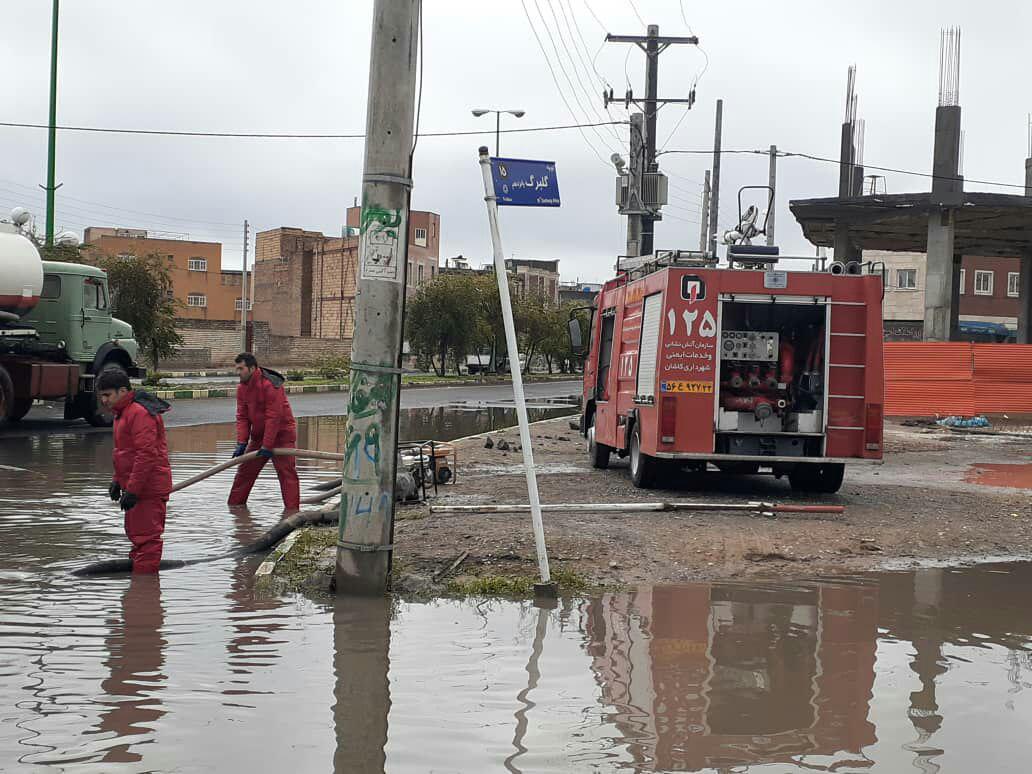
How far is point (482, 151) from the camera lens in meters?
7.00

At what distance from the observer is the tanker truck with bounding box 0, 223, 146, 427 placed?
21219mm

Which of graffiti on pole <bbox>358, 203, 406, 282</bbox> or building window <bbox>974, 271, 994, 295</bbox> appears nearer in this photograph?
graffiti on pole <bbox>358, 203, 406, 282</bbox>

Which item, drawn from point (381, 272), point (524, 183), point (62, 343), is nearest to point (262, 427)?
point (381, 272)

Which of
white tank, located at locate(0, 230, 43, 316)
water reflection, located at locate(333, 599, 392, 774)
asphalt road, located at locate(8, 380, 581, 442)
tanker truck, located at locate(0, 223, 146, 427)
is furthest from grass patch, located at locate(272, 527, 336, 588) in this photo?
tanker truck, located at locate(0, 223, 146, 427)

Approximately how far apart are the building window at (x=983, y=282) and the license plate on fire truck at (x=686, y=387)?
67.7m

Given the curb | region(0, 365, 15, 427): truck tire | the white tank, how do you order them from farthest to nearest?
the curb
region(0, 365, 15, 427): truck tire
the white tank

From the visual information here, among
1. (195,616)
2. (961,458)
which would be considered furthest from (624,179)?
(195,616)

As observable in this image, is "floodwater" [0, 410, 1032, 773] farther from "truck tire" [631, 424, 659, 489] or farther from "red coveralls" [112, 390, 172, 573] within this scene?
"truck tire" [631, 424, 659, 489]

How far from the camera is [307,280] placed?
278 feet

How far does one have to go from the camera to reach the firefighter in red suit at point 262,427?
38.1 ft

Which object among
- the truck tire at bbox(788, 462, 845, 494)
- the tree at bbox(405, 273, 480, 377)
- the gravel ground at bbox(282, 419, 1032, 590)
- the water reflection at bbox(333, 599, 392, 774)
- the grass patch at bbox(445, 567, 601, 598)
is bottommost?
the water reflection at bbox(333, 599, 392, 774)

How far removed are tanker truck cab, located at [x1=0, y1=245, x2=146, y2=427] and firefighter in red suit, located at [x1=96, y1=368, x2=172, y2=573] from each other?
14.3 meters

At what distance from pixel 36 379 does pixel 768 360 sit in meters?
14.5

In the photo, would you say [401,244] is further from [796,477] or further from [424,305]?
[424,305]
